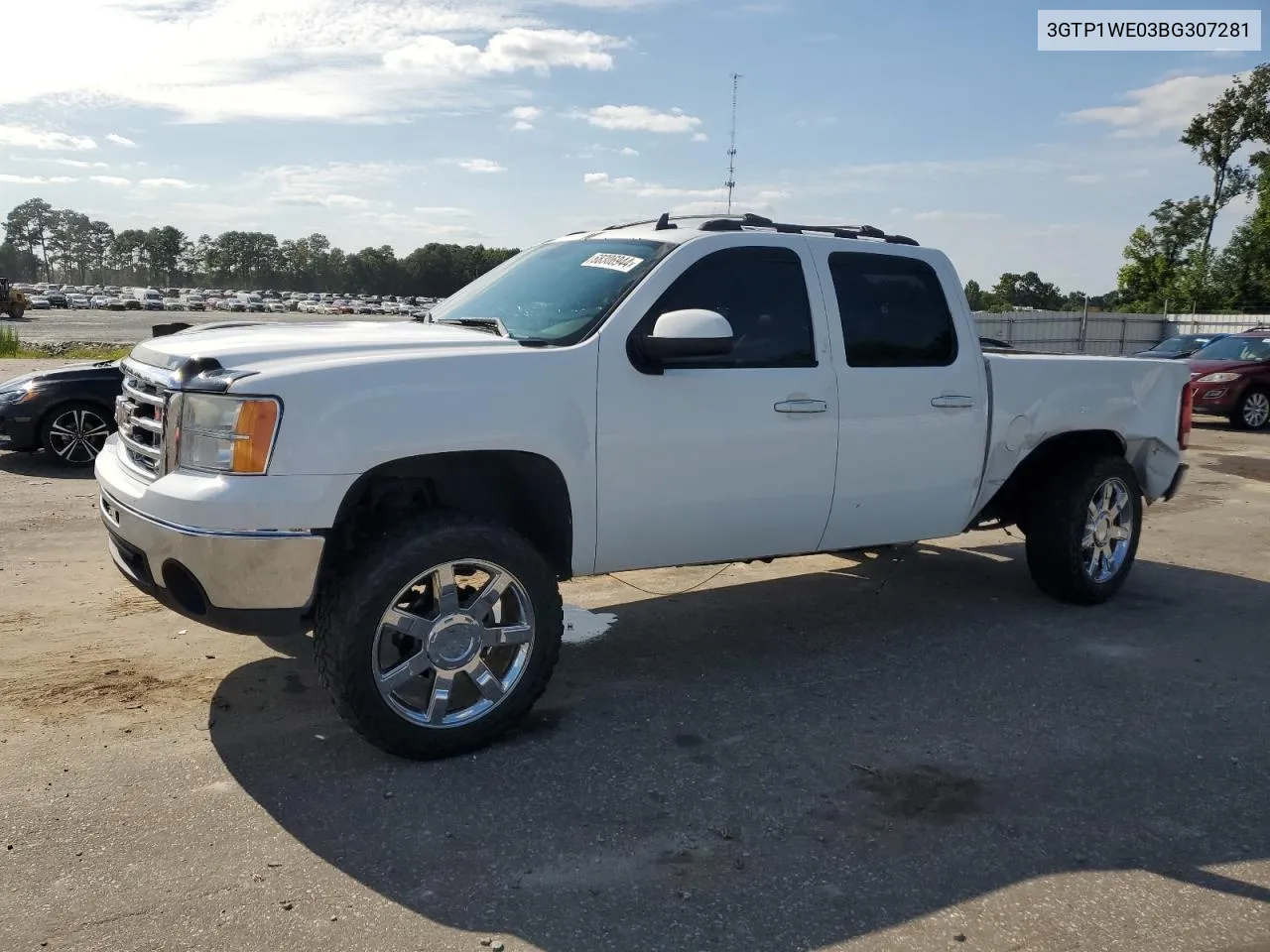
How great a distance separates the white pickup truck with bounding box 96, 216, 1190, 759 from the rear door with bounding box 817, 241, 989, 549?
1cm

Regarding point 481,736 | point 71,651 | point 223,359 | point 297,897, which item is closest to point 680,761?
point 481,736

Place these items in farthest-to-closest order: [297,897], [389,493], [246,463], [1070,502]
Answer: [1070,502], [389,493], [246,463], [297,897]

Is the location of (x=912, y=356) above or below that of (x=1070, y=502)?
above

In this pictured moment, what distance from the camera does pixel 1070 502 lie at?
236 inches

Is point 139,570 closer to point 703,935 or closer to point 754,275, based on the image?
point 703,935

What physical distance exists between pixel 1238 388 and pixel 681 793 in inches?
630

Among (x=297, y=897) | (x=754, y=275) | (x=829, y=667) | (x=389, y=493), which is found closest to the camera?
(x=297, y=897)

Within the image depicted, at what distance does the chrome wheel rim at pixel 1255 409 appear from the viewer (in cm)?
1669

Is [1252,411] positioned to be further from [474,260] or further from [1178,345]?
[474,260]

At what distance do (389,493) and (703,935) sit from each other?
2.08 m

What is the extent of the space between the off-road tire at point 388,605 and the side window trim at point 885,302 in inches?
76.3

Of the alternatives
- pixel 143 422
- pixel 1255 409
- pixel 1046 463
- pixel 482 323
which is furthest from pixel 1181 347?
pixel 143 422

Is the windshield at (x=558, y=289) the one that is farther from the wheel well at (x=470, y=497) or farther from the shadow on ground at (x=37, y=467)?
the shadow on ground at (x=37, y=467)

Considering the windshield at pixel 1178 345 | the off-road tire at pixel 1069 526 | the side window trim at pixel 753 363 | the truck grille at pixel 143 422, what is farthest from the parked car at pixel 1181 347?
the truck grille at pixel 143 422
